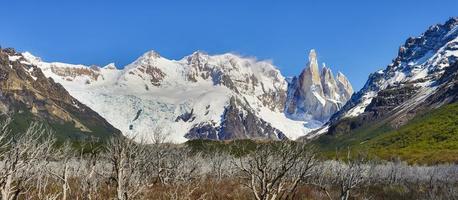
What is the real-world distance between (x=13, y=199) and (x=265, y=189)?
32.1ft

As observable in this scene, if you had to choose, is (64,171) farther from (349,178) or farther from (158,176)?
(158,176)

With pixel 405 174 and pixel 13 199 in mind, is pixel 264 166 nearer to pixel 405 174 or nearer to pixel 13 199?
pixel 13 199

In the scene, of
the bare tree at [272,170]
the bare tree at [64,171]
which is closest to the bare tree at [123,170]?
the bare tree at [64,171]

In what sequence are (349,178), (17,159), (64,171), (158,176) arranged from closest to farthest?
(17,159) < (64,171) < (349,178) < (158,176)

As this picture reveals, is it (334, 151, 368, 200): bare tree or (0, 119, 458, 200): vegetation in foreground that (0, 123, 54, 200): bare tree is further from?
(334, 151, 368, 200): bare tree

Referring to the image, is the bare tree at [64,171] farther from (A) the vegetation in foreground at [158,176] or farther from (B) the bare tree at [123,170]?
(B) the bare tree at [123,170]

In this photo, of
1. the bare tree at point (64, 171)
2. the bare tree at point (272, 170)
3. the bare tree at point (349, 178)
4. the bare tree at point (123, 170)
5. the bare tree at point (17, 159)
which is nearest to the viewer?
the bare tree at point (17, 159)

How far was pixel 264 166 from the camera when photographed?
2430 cm

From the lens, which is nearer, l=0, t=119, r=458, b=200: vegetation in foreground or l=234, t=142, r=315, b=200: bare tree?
l=234, t=142, r=315, b=200: bare tree

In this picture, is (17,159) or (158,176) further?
(158,176)

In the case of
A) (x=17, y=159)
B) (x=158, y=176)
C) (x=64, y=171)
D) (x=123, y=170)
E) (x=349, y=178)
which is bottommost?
(x=17, y=159)

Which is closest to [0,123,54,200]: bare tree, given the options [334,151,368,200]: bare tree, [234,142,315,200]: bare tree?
[234,142,315,200]: bare tree

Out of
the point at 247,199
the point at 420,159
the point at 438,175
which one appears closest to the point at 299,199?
the point at 247,199

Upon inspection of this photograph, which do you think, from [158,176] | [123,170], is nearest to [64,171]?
[123,170]
